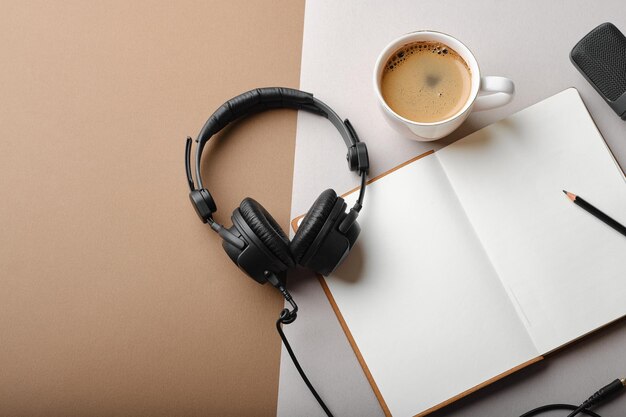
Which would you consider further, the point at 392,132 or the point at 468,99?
the point at 392,132

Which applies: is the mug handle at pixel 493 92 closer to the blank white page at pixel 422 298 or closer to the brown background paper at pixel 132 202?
the blank white page at pixel 422 298

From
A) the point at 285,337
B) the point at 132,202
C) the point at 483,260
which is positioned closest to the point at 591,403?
the point at 483,260

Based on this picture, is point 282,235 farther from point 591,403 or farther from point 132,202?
point 591,403

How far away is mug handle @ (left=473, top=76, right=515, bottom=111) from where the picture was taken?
80cm

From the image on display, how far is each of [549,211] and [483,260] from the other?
132 mm

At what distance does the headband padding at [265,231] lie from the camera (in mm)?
786

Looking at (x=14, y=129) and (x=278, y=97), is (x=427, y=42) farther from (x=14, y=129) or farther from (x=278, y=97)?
(x=14, y=129)

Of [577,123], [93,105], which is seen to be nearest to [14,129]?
[93,105]

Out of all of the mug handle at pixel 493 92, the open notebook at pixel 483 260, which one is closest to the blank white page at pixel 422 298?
the open notebook at pixel 483 260

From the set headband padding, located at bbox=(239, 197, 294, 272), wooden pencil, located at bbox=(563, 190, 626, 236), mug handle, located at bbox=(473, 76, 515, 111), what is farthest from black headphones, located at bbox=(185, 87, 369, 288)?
wooden pencil, located at bbox=(563, 190, 626, 236)

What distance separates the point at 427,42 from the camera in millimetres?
841

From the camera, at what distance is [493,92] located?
2.70 feet

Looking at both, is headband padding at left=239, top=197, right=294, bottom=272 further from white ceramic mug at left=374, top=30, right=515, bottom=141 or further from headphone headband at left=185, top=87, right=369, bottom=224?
white ceramic mug at left=374, top=30, right=515, bottom=141

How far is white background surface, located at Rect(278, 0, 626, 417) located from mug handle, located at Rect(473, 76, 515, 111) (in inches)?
3.2
